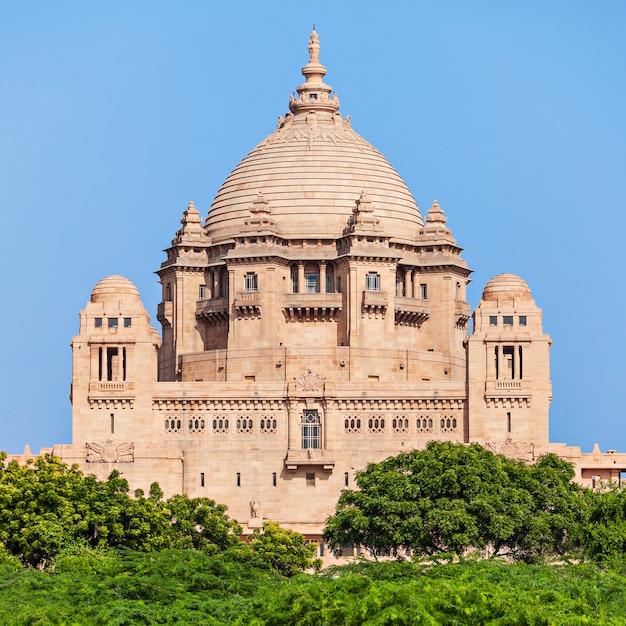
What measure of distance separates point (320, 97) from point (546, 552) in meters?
49.5

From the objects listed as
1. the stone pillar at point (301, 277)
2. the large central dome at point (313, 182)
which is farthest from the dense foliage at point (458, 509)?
the large central dome at point (313, 182)

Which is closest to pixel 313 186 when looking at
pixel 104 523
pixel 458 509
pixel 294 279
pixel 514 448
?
pixel 294 279

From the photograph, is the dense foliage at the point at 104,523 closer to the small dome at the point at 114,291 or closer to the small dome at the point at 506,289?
the small dome at the point at 114,291

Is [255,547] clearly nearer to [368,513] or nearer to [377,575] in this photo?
[368,513]

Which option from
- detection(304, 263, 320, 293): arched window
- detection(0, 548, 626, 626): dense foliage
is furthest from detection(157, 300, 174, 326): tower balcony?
detection(0, 548, 626, 626): dense foliage

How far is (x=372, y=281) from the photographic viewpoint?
153500 mm

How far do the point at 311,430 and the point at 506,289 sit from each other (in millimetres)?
13170

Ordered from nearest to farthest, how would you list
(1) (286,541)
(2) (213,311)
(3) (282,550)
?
(3) (282,550) → (1) (286,541) → (2) (213,311)

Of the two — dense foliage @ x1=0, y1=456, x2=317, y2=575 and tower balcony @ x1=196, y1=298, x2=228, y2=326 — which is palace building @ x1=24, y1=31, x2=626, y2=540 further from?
dense foliage @ x1=0, y1=456, x2=317, y2=575

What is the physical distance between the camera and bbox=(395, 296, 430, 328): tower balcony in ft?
509

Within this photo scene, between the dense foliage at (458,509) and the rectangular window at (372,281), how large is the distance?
25.2 m

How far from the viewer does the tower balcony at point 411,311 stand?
6102 inches

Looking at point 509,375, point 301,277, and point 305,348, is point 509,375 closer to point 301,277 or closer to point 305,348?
point 305,348

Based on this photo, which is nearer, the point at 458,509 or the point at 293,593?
the point at 293,593
